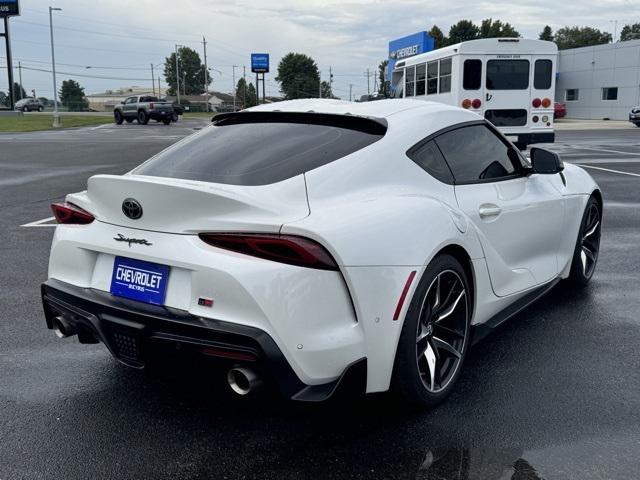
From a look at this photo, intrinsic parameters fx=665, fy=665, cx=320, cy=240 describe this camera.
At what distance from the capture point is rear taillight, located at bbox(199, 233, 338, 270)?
275 centimetres

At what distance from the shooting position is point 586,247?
5.58 m

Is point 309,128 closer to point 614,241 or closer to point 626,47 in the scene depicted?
point 614,241

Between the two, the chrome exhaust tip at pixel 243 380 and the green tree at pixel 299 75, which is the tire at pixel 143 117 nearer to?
the chrome exhaust tip at pixel 243 380

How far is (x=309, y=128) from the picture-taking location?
11.9 feet

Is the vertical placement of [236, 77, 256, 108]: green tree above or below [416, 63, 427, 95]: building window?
above

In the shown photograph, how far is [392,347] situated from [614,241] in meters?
5.39

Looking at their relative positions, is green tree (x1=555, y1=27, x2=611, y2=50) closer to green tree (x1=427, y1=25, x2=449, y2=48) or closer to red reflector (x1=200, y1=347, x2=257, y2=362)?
green tree (x1=427, y1=25, x2=449, y2=48)

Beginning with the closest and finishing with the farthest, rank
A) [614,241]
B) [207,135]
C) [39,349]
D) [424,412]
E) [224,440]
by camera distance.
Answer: [224,440]
[424,412]
[207,135]
[39,349]
[614,241]

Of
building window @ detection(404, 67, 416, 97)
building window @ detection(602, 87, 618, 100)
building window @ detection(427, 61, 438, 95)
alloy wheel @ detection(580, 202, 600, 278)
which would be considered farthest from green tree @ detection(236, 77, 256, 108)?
alloy wheel @ detection(580, 202, 600, 278)

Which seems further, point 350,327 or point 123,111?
point 123,111

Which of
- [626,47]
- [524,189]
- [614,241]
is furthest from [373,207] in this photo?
[626,47]

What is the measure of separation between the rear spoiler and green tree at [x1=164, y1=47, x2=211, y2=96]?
15022cm

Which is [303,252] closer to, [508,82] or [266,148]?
[266,148]

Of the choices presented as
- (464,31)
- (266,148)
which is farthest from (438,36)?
(266,148)
